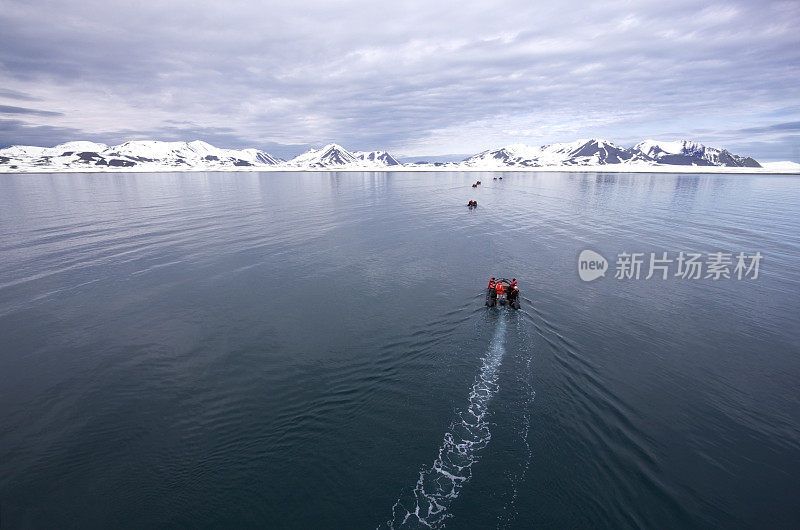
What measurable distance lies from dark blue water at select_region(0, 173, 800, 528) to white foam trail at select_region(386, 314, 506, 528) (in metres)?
0.08

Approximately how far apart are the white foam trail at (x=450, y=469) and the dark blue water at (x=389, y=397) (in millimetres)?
83

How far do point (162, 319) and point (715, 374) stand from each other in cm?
3934

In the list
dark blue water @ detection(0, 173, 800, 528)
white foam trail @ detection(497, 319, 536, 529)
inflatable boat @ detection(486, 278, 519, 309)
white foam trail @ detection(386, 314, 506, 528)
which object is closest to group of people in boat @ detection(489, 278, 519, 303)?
inflatable boat @ detection(486, 278, 519, 309)

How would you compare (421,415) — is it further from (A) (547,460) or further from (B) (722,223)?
(B) (722,223)

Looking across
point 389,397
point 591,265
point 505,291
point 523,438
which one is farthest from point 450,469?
point 591,265

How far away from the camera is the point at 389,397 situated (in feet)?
58.3

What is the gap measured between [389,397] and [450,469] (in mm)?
5040

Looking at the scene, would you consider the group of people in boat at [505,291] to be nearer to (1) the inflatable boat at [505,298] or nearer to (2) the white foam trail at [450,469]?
(1) the inflatable boat at [505,298]

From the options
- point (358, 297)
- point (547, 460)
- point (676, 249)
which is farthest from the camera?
point (676, 249)

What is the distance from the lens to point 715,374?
65.9ft

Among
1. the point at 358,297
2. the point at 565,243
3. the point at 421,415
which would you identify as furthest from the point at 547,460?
the point at 565,243

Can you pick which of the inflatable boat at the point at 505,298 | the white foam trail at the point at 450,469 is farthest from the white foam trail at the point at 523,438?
the inflatable boat at the point at 505,298

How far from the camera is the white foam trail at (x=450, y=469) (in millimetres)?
12148

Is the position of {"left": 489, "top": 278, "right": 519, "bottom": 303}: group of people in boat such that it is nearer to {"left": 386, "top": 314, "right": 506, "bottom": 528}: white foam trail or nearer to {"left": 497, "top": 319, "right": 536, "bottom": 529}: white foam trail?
{"left": 497, "top": 319, "right": 536, "bottom": 529}: white foam trail
